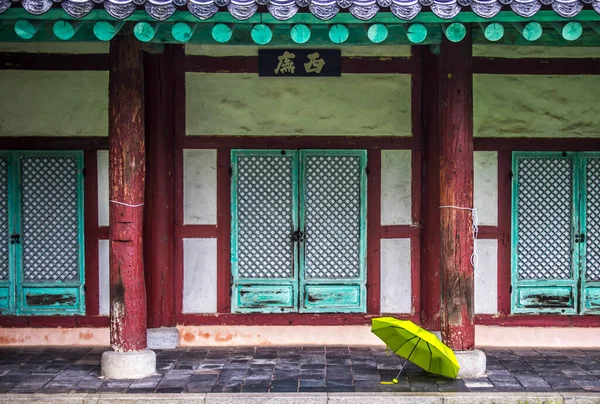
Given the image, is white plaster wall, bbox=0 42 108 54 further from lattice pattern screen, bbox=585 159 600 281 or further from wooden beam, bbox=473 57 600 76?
lattice pattern screen, bbox=585 159 600 281

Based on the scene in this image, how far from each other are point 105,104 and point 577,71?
5894 millimetres

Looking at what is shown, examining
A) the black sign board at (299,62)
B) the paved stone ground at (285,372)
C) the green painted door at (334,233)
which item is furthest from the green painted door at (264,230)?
the black sign board at (299,62)

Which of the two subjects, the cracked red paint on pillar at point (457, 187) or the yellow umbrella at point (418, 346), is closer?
the yellow umbrella at point (418, 346)

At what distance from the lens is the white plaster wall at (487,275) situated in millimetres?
8250

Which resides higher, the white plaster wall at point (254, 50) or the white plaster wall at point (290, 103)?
the white plaster wall at point (254, 50)

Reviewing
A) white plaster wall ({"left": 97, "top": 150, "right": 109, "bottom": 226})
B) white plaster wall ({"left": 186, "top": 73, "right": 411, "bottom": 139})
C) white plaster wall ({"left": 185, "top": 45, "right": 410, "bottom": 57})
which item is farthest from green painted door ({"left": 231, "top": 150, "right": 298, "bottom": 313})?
white plaster wall ({"left": 97, "top": 150, "right": 109, "bottom": 226})

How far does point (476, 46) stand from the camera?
26.6ft

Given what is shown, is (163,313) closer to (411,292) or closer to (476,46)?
(411,292)

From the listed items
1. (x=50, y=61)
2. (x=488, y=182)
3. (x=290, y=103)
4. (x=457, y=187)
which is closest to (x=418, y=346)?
(x=457, y=187)

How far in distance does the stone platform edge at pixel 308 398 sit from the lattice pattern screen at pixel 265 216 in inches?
90.3

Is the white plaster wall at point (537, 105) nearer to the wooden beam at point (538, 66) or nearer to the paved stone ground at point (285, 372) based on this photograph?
the wooden beam at point (538, 66)

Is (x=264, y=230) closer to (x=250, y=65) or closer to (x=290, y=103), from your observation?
(x=290, y=103)

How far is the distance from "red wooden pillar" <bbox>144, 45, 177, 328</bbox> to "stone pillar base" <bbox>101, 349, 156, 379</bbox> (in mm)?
1369

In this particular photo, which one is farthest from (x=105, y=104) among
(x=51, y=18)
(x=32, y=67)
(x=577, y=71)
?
(x=577, y=71)
